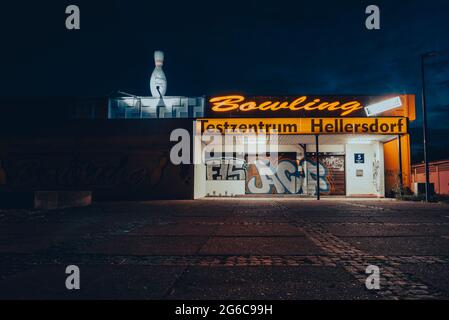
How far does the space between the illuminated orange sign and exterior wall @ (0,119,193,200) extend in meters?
2.23

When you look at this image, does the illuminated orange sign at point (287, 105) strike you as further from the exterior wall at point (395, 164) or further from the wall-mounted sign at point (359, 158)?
the wall-mounted sign at point (359, 158)

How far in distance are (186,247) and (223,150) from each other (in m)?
18.4

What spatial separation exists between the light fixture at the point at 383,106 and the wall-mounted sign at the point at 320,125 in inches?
17.0

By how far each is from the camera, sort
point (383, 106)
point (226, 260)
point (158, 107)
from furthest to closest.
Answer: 1. point (158, 107)
2. point (383, 106)
3. point (226, 260)

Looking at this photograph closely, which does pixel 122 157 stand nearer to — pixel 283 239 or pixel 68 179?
pixel 68 179

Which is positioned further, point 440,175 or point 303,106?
point 440,175

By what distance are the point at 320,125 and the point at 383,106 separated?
3.69 metres

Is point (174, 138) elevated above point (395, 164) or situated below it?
above

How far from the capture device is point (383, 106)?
20031 mm

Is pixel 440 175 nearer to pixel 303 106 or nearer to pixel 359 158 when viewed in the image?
pixel 359 158

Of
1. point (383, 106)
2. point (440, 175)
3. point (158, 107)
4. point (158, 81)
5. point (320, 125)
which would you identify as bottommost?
point (440, 175)

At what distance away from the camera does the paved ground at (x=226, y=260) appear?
12.2ft

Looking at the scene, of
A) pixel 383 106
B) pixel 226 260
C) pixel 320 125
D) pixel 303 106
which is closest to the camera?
pixel 226 260

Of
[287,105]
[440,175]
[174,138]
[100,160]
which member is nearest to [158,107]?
[174,138]
